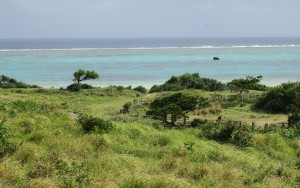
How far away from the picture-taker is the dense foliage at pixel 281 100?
3063cm

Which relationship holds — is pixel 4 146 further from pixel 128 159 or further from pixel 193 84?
pixel 193 84

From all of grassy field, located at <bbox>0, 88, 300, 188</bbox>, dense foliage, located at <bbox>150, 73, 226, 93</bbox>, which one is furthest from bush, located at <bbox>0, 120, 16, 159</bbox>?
dense foliage, located at <bbox>150, 73, 226, 93</bbox>

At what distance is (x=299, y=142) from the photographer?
16344mm

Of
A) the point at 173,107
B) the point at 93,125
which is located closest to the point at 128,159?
the point at 93,125

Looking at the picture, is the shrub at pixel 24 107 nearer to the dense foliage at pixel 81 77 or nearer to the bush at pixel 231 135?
the bush at pixel 231 135

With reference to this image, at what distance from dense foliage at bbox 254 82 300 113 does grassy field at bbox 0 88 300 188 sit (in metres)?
15.1

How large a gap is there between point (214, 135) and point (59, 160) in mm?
8830

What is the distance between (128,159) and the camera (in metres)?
10.9

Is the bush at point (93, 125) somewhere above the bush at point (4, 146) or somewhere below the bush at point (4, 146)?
below

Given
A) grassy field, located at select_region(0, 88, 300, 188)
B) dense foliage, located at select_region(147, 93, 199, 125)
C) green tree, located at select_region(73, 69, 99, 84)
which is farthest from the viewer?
green tree, located at select_region(73, 69, 99, 84)

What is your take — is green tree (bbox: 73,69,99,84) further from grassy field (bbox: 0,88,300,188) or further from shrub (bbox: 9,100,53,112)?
grassy field (bbox: 0,88,300,188)

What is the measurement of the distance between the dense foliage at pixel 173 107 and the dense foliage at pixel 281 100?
29.8 feet

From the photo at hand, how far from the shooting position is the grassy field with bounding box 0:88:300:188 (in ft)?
29.1

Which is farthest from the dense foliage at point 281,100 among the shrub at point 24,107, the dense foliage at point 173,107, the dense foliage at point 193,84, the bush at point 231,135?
the shrub at point 24,107
